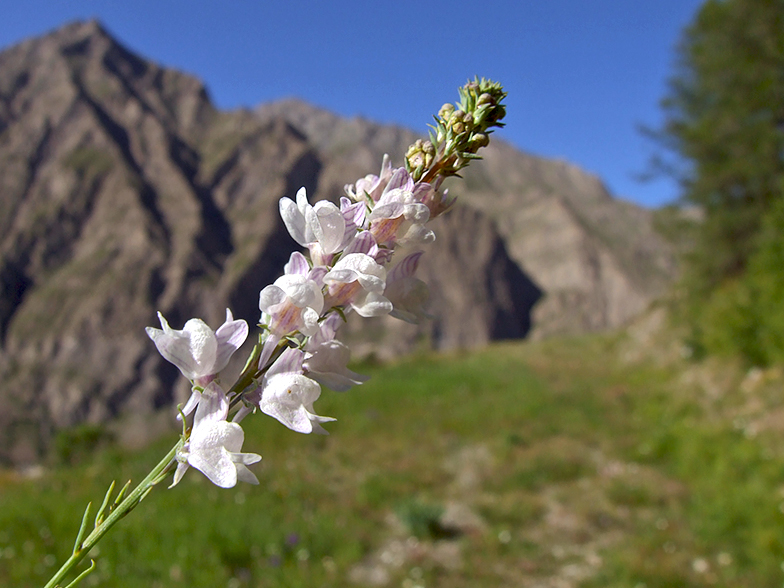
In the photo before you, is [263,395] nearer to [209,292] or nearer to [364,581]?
[364,581]

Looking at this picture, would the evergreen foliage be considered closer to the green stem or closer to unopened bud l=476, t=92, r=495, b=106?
unopened bud l=476, t=92, r=495, b=106

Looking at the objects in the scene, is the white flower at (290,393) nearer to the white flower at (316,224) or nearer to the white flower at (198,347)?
the white flower at (198,347)

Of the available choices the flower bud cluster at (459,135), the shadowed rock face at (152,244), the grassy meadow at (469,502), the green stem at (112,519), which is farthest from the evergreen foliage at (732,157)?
the shadowed rock face at (152,244)

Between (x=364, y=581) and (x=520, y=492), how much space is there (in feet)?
8.13

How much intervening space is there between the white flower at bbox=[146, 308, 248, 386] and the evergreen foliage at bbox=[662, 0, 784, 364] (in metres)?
9.34

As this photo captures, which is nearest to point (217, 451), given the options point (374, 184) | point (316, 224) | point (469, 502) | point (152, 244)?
point (316, 224)

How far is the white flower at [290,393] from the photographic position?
2.55ft

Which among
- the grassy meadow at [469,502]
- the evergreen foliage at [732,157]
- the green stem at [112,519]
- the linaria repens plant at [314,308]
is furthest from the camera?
the evergreen foliage at [732,157]

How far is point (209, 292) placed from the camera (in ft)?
388

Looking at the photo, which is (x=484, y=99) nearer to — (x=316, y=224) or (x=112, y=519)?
(x=316, y=224)

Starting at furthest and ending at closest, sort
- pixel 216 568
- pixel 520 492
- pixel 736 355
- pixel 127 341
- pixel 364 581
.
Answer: pixel 127 341
pixel 736 355
pixel 520 492
pixel 364 581
pixel 216 568

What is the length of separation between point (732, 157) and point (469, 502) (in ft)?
33.1

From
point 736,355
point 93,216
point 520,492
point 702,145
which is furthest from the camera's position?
point 93,216

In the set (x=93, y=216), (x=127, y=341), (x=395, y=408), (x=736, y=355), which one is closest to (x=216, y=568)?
(x=395, y=408)
